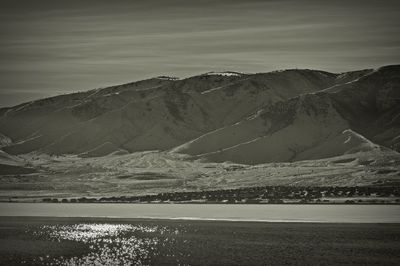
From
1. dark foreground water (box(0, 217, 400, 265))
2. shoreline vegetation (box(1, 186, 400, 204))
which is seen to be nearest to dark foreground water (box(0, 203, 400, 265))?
dark foreground water (box(0, 217, 400, 265))

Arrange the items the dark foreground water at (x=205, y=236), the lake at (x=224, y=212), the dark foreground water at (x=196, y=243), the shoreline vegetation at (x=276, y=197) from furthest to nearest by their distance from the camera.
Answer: the shoreline vegetation at (x=276, y=197) → the lake at (x=224, y=212) → the dark foreground water at (x=205, y=236) → the dark foreground water at (x=196, y=243)

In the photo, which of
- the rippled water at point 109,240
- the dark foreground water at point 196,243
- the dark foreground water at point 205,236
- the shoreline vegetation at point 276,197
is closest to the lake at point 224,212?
the dark foreground water at point 205,236

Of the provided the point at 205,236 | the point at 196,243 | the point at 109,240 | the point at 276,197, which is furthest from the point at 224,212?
the point at 196,243

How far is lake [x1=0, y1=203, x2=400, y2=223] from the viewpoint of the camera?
61.6m

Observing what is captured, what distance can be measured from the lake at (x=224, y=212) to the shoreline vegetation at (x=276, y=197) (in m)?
4.98

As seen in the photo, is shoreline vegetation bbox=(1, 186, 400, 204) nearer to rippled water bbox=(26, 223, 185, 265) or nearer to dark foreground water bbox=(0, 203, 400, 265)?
dark foreground water bbox=(0, 203, 400, 265)

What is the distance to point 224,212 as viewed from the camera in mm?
70125

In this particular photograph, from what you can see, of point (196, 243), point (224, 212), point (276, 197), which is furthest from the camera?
point (276, 197)

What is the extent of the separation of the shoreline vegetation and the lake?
196 inches

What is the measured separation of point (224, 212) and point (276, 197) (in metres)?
20.0

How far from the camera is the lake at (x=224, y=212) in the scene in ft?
202

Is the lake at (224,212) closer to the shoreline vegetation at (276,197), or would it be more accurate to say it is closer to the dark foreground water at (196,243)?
the dark foreground water at (196,243)

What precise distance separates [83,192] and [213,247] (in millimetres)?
65427

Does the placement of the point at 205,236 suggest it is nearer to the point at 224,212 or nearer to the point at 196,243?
the point at 196,243
